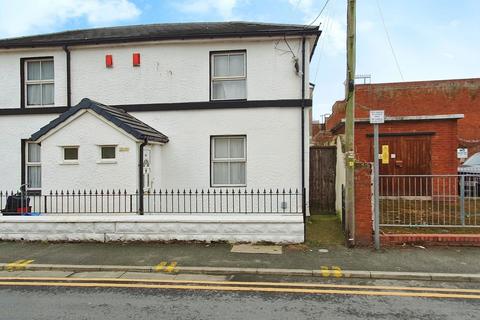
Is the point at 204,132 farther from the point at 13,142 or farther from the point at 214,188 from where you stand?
the point at 13,142

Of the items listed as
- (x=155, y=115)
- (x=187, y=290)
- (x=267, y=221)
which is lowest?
(x=187, y=290)

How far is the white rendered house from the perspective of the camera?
10.8m

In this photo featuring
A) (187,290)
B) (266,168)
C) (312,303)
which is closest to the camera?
(312,303)

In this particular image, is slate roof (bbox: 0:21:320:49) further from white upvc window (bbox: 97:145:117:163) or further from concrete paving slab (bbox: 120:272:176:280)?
concrete paving slab (bbox: 120:272:176:280)

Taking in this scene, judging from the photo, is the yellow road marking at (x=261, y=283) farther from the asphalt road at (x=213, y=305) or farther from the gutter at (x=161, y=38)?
the gutter at (x=161, y=38)

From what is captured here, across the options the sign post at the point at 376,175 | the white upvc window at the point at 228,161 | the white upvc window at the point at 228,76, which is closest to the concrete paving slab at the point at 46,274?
the white upvc window at the point at 228,161

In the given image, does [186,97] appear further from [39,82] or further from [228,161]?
[39,82]

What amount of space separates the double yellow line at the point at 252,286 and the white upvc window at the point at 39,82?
7400mm

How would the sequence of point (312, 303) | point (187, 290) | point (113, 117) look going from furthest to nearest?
point (113, 117) → point (187, 290) → point (312, 303)

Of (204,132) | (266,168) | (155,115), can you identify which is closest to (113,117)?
(155,115)

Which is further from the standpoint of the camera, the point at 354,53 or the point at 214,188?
the point at 214,188

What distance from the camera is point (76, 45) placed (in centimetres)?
1149

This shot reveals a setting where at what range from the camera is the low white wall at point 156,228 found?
8.16 meters

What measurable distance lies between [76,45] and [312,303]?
34.7 ft
